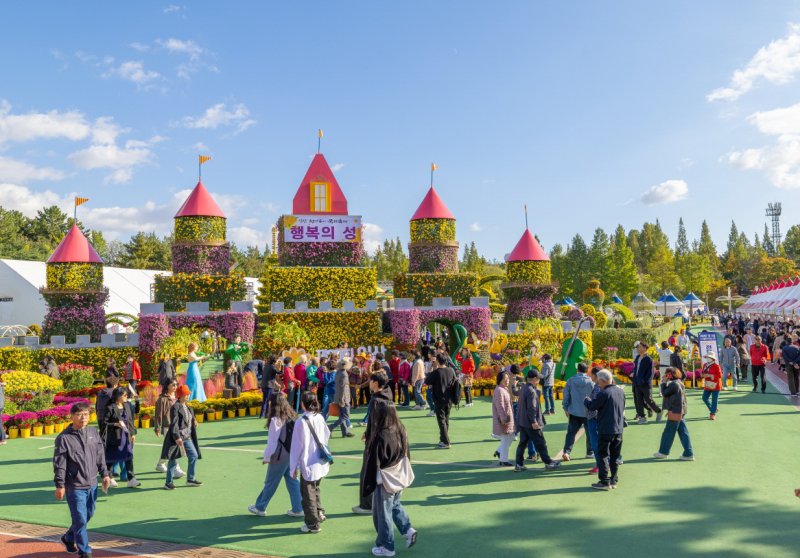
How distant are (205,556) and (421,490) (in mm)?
3274

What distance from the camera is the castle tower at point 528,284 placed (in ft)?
91.5

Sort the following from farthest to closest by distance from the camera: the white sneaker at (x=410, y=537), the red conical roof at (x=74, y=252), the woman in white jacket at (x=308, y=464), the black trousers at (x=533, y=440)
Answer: the red conical roof at (x=74, y=252)
the black trousers at (x=533, y=440)
the woman in white jacket at (x=308, y=464)
the white sneaker at (x=410, y=537)

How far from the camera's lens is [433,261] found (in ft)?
90.6

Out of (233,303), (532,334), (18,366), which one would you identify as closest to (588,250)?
(532,334)

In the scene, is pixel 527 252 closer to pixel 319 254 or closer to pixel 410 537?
pixel 319 254

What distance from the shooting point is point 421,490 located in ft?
28.3

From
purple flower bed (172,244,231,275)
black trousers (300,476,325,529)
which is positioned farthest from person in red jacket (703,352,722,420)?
purple flower bed (172,244,231,275)

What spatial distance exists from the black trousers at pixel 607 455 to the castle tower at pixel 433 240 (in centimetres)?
1914

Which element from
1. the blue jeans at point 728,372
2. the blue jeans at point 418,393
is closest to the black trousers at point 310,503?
the blue jeans at point 418,393

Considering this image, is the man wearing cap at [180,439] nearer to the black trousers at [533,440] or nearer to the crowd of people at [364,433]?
the crowd of people at [364,433]

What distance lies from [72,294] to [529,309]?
1928cm

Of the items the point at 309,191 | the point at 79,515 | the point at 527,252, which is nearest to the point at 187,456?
the point at 79,515

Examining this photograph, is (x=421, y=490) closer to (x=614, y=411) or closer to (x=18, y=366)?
(x=614, y=411)

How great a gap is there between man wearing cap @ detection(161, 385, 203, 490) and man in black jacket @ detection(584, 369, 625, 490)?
597cm
